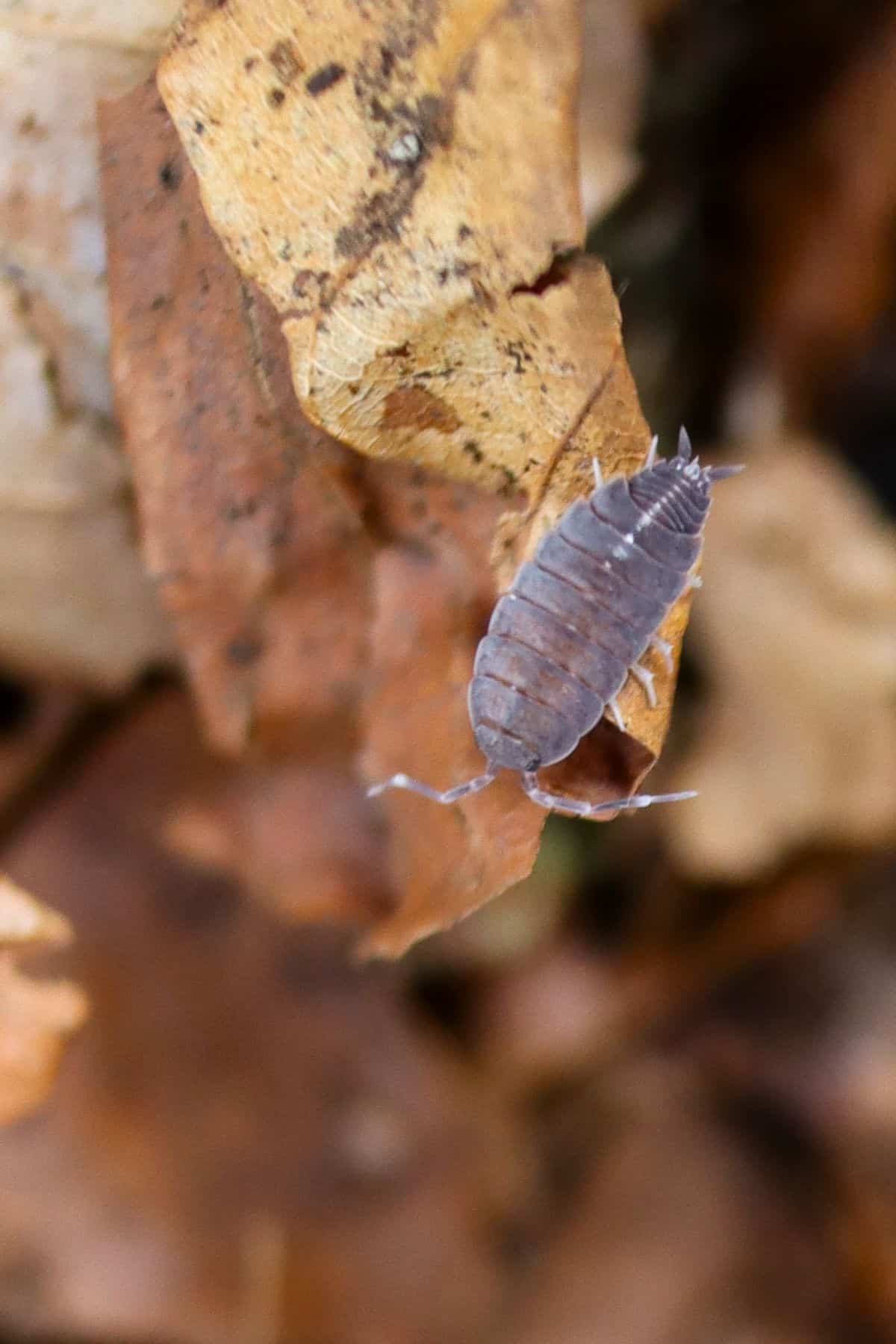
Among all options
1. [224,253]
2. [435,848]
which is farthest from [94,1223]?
[224,253]

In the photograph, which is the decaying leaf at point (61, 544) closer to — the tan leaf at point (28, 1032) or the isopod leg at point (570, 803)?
the tan leaf at point (28, 1032)

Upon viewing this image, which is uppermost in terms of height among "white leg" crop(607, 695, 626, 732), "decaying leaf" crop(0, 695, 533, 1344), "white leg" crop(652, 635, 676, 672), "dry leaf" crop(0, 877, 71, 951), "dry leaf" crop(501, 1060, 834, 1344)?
"dry leaf" crop(0, 877, 71, 951)

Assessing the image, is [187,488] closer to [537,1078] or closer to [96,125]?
[96,125]

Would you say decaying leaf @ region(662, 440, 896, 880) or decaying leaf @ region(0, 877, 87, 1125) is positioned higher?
decaying leaf @ region(0, 877, 87, 1125)

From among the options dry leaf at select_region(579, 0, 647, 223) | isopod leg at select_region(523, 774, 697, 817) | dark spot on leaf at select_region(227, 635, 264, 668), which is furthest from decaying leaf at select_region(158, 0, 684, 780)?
dark spot on leaf at select_region(227, 635, 264, 668)

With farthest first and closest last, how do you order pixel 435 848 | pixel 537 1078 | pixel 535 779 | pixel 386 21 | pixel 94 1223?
pixel 537 1078
pixel 94 1223
pixel 435 848
pixel 535 779
pixel 386 21

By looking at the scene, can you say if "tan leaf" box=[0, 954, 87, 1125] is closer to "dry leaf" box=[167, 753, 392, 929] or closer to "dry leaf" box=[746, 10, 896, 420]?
"dry leaf" box=[167, 753, 392, 929]
